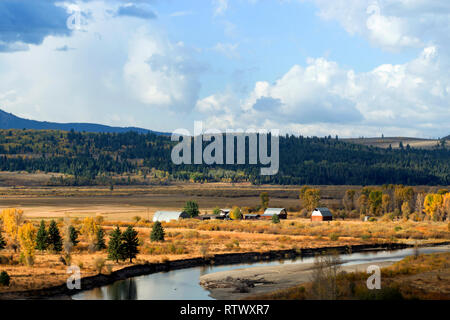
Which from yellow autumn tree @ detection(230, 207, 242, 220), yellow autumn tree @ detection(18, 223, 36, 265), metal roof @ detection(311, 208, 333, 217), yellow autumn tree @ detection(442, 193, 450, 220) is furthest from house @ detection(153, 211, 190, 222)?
yellow autumn tree @ detection(18, 223, 36, 265)

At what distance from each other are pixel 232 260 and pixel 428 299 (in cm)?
2475

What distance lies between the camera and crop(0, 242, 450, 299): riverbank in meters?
37.6

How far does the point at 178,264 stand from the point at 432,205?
61.6 metres

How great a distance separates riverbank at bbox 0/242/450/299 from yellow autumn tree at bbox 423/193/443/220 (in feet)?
95.0

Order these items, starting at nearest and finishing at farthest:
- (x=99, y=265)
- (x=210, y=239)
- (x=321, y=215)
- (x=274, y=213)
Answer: (x=99, y=265)
(x=210, y=239)
(x=321, y=215)
(x=274, y=213)

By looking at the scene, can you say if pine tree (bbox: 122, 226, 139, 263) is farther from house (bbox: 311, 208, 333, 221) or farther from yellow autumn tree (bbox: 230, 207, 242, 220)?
house (bbox: 311, 208, 333, 221)

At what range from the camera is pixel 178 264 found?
52.1 meters

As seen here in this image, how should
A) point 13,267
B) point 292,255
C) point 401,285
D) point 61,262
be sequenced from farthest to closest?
1. point 292,255
2. point 61,262
3. point 13,267
4. point 401,285

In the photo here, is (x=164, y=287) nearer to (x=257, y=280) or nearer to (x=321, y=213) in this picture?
(x=257, y=280)

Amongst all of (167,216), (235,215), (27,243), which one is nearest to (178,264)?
(27,243)
